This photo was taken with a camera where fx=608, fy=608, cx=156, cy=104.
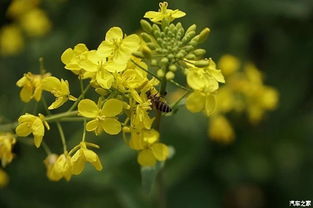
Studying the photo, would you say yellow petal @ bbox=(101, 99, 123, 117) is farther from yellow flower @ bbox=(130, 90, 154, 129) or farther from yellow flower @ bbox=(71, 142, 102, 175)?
yellow flower @ bbox=(71, 142, 102, 175)

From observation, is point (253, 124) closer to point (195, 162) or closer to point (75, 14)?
point (195, 162)

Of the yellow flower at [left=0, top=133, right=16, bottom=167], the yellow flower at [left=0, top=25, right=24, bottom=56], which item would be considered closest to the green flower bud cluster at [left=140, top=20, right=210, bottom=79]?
the yellow flower at [left=0, top=133, right=16, bottom=167]

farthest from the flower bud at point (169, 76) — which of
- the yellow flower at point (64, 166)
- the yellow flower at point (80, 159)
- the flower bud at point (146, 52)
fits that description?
the yellow flower at point (64, 166)

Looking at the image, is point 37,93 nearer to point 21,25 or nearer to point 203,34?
point 203,34

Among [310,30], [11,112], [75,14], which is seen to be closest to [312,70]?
[310,30]

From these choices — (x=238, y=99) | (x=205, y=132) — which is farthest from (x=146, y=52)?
(x=205, y=132)
